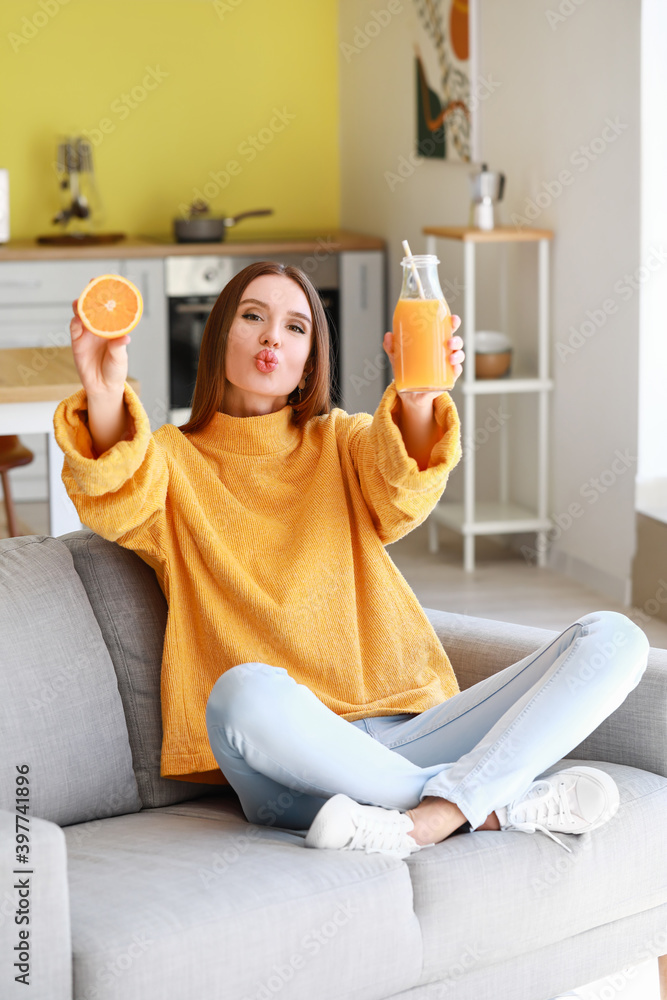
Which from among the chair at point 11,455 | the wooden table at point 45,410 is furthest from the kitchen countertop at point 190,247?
the wooden table at point 45,410

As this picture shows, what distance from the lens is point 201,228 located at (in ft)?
17.0

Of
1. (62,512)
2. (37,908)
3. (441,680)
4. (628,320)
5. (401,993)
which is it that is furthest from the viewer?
(628,320)

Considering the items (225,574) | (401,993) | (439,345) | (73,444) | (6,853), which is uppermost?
(439,345)

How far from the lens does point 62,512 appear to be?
9.10 ft

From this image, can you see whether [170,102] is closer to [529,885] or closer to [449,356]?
[449,356]

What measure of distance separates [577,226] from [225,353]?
7.38 feet

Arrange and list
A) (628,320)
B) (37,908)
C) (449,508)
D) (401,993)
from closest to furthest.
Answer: (37,908) < (401,993) < (628,320) < (449,508)

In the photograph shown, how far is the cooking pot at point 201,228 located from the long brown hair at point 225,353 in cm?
340

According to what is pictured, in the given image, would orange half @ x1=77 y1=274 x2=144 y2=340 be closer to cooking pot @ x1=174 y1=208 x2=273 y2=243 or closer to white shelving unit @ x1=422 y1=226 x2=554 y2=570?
white shelving unit @ x1=422 y1=226 x2=554 y2=570

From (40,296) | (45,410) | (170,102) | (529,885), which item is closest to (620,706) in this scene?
(529,885)

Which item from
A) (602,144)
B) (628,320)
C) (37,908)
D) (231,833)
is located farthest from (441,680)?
(602,144)

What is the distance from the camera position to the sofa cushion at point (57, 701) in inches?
60.6

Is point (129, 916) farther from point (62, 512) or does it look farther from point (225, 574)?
point (62, 512)

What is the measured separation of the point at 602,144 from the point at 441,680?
229 cm
